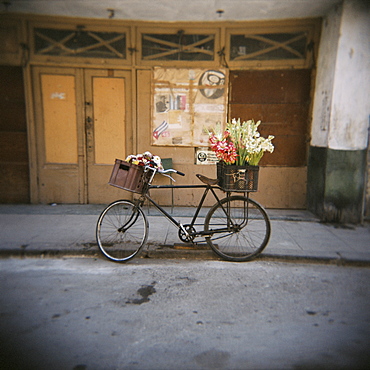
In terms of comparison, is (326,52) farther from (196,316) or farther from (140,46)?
(196,316)

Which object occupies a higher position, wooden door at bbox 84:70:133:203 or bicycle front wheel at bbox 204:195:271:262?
wooden door at bbox 84:70:133:203

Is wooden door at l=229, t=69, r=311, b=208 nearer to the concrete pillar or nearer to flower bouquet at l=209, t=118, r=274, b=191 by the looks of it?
the concrete pillar

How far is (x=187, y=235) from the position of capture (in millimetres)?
4449

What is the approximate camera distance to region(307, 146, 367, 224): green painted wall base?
6250 millimetres

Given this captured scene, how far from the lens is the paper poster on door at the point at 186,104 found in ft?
23.1

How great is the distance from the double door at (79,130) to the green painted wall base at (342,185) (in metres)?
4.04

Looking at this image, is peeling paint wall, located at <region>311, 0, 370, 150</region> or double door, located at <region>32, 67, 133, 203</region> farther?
double door, located at <region>32, 67, 133, 203</region>

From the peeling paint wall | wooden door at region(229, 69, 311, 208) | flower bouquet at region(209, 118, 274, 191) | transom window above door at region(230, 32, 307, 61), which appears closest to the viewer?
flower bouquet at region(209, 118, 274, 191)

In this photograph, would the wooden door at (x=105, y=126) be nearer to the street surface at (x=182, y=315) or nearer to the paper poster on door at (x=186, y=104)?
the paper poster on door at (x=186, y=104)

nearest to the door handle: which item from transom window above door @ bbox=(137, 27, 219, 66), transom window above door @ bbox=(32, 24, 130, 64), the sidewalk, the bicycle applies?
transom window above door @ bbox=(32, 24, 130, 64)

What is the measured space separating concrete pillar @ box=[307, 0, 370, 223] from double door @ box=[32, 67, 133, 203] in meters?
3.98

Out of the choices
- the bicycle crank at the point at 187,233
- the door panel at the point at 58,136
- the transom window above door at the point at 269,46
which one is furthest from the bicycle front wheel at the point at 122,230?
the transom window above door at the point at 269,46

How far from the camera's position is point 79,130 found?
7.20 m

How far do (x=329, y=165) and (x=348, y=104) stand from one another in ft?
3.76
